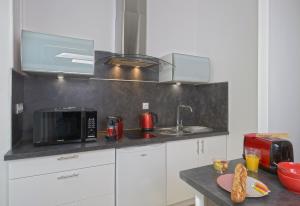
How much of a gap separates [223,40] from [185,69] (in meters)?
0.64

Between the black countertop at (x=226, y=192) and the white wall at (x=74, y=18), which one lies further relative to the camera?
the white wall at (x=74, y=18)

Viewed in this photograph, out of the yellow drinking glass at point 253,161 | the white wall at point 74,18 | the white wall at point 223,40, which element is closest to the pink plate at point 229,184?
the yellow drinking glass at point 253,161

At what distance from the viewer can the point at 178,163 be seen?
2.15 m

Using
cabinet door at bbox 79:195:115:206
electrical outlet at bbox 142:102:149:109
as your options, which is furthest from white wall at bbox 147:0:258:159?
cabinet door at bbox 79:195:115:206

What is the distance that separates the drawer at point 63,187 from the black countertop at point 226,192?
94 centimetres

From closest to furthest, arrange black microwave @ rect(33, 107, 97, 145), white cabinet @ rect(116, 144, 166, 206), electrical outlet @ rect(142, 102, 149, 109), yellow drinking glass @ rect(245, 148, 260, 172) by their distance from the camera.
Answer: yellow drinking glass @ rect(245, 148, 260, 172)
black microwave @ rect(33, 107, 97, 145)
white cabinet @ rect(116, 144, 166, 206)
electrical outlet @ rect(142, 102, 149, 109)

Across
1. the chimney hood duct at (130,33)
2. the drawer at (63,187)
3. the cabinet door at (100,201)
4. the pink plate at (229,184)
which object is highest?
the chimney hood duct at (130,33)

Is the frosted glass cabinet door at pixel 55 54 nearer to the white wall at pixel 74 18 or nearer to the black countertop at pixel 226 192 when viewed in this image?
the white wall at pixel 74 18

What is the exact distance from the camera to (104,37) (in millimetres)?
2389

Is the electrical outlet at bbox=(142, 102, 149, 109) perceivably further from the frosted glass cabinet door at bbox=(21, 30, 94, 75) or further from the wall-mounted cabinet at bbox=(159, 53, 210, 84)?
the frosted glass cabinet door at bbox=(21, 30, 94, 75)

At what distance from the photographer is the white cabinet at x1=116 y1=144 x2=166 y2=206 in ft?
5.96

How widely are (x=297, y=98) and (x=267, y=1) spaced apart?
1.04 m

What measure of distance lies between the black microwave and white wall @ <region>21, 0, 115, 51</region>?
994 mm

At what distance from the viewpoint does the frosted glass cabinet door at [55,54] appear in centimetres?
167
